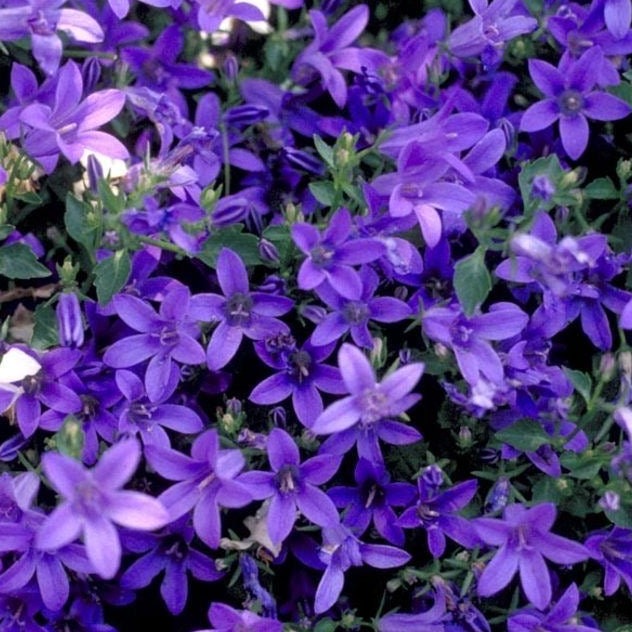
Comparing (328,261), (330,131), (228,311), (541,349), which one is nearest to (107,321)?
(228,311)

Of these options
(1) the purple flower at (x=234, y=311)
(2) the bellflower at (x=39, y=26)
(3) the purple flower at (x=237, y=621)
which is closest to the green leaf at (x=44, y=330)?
(1) the purple flower at (x=234, y=311)

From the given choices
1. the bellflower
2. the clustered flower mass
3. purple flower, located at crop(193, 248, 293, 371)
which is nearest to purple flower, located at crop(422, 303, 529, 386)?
the clustered flower mass

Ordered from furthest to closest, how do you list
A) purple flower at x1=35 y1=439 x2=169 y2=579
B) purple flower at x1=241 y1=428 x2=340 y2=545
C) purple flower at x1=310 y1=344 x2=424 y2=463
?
purple flower at x1=241 y1=428 x2=340 y2=545, purple flower at x1=310 y1=344 x2=424 y2=463, purple flower at x1=35 y1=439 x2=169 y2=579

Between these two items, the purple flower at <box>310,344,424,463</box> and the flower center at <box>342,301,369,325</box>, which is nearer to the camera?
the purple flower at <box>310,344,424,463</box>

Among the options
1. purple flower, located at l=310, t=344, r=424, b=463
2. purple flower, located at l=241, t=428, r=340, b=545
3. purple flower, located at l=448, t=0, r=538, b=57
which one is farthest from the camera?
purple flower, located at l=448, t=0, r=538, b=57

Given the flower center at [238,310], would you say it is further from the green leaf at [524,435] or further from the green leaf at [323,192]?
the green leaf at [524,435]

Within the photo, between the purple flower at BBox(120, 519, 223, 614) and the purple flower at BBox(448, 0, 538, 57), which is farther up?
the purple flower at BBox(448, 0, 538, 57)

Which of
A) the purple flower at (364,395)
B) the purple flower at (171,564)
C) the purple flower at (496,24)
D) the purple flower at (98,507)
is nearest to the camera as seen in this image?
Answer: the purple flower at (98,507)

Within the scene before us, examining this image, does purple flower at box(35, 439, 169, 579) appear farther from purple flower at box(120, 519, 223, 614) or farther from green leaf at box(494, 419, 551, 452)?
green leaf at box(494, 419, 551, 452)
